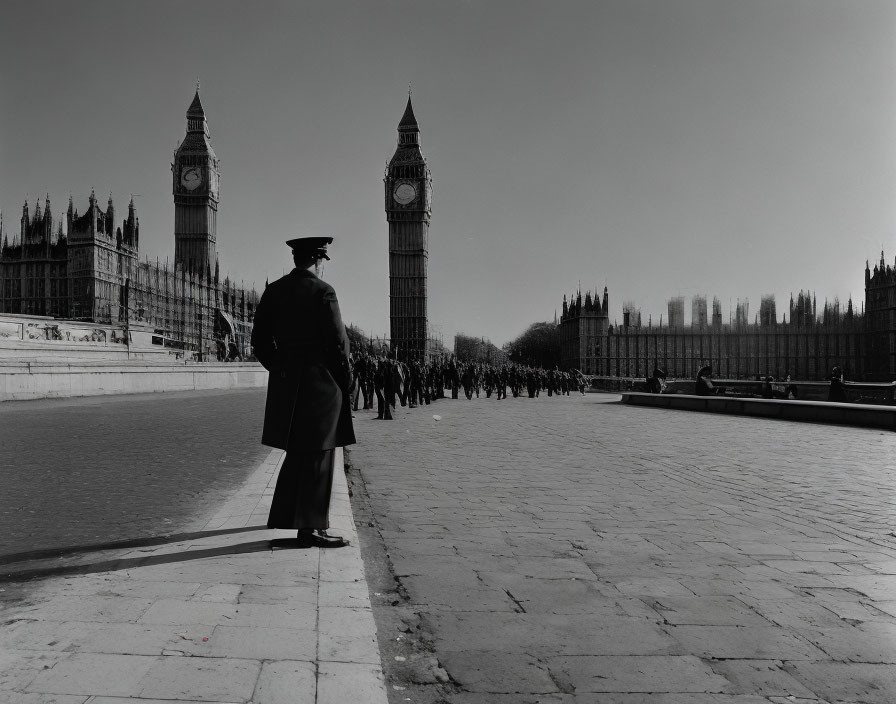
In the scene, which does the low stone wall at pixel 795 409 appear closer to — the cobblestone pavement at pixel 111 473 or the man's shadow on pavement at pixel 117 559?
the cobblestone pavement at pixel 111 473

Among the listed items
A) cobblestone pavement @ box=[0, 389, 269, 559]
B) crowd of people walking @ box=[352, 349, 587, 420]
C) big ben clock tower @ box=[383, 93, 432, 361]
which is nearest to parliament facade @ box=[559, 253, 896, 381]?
big ben clock tower @ box=[383, 93, 432, 361]

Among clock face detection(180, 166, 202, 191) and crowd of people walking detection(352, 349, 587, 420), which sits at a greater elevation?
clock face detection(180, 166, 202, 191)

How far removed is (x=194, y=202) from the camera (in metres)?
81.8

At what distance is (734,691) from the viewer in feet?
7.02

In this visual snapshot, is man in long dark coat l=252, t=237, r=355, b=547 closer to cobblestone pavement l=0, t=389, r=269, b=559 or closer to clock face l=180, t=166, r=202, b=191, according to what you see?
cobblestone pavement l=0, t=389, r=269, b=559

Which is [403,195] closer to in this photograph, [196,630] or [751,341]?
[751,341]

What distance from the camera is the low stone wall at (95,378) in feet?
51.3

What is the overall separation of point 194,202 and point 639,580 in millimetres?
85908

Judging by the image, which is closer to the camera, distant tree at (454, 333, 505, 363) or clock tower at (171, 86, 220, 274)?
clock tower at (171, 86, 220, 274)

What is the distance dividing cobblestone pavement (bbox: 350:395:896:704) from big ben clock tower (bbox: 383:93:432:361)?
79.4m

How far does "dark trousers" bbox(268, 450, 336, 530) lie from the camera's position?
11.3 feet

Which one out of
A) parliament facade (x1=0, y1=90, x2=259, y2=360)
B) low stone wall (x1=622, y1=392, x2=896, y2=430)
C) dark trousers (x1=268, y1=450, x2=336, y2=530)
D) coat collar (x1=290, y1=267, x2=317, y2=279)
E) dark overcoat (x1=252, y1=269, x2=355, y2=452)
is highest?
parliament facade (x1=0, y1=90, x2=259, y2=360)

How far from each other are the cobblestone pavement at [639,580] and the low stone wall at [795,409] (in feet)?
17.2

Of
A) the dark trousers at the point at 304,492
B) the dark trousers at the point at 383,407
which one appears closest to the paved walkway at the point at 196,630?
the dark trousers at the point at 304,492
